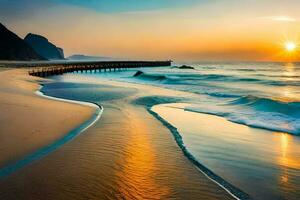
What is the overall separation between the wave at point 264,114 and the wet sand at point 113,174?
5557 millimetres

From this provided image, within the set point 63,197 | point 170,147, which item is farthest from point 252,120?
point 63,197

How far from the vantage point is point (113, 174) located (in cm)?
658

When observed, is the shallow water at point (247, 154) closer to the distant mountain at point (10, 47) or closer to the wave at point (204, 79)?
the wave at point (204, 79)

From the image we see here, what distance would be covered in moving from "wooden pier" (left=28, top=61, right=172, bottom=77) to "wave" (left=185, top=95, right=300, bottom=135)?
35.6 meters

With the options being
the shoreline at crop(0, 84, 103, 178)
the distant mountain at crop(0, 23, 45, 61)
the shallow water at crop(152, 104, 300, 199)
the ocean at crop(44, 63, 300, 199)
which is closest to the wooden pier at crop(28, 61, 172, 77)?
the ocean at crop(44, 63, 300, 199)

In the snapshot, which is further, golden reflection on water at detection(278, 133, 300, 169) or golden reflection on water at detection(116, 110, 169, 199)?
golden reflection on water at detection(278, 133, 300, 169)

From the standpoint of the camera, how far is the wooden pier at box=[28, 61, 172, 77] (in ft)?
177

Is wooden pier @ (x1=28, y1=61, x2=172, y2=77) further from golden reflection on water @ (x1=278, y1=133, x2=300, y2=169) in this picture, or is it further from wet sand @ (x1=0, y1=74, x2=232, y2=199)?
golden reflection on water @ (x1=278, y1=133, x2=300, y2=169)

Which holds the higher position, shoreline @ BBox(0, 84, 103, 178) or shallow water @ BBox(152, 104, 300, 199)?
shoreline @ BBox(0, 84, 103, 178)

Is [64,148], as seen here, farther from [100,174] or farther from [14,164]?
[100,174]

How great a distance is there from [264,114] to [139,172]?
38.0ft

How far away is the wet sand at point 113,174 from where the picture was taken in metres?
5.61

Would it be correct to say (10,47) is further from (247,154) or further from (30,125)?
(247,154)

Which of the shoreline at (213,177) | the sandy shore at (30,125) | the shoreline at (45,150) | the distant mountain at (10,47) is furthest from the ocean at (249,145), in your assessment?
the distant mountain at (10,47)
